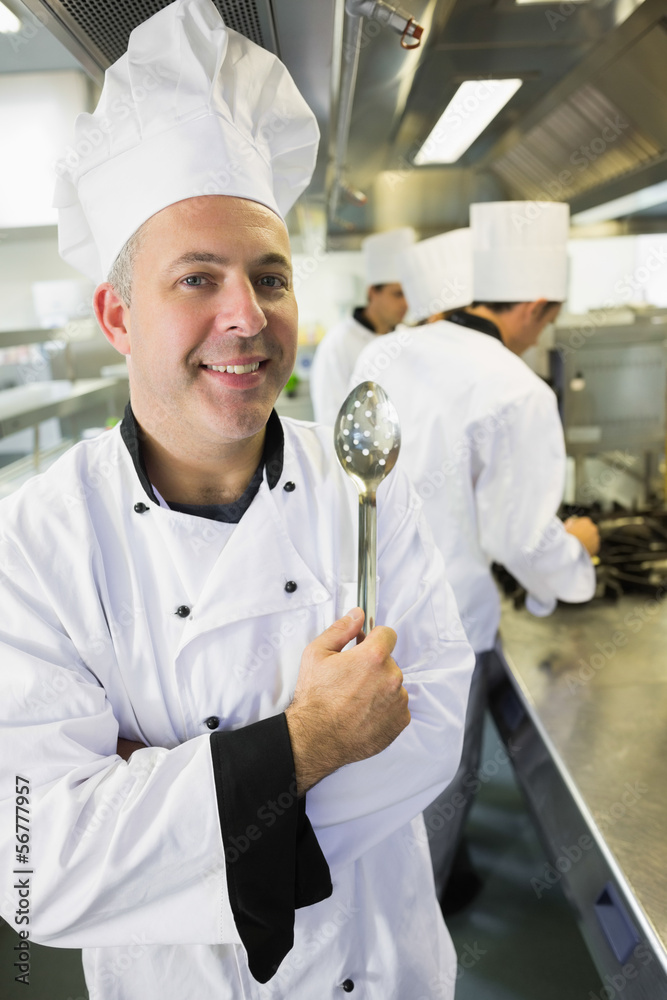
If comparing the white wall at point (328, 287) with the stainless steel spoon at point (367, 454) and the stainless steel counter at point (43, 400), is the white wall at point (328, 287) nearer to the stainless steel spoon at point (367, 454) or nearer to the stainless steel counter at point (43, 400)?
the stainless steel counter at point (43, 400)

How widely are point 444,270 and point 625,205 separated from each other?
1.58 metres

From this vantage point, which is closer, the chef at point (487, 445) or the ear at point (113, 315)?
the ear at point (113, 315)

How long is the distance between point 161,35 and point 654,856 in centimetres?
138

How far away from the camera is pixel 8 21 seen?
1220 mm

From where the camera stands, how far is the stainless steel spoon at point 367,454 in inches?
34.2

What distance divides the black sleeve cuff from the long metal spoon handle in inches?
6.6

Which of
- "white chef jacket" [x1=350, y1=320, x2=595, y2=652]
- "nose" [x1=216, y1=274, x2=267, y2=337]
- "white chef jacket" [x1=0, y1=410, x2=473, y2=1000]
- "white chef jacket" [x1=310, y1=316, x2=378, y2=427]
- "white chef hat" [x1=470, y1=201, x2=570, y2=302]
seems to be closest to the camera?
"white chef jacket" [x1=0, y1=410, x2=473, y2=1000]

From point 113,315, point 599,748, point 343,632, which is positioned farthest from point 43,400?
point 599,748

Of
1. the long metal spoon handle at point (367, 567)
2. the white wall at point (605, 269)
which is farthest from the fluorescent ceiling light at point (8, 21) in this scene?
the white wall at point (605, 269)

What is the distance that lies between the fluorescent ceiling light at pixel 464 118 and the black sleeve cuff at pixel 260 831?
1.99 m

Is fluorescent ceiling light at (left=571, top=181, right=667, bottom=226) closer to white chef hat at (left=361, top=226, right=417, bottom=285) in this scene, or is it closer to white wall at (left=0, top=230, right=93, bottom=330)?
white chef hat at (left=361, top=226, right=417, bottom=285)

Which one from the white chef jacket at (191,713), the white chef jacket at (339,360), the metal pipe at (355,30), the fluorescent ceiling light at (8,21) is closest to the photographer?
the white chef jacket at (191,713)

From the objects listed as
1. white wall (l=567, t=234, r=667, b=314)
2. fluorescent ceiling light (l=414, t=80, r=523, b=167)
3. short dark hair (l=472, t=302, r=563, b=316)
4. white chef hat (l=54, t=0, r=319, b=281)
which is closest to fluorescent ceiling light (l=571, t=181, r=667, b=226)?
fluorescent ceiling light (l=414, t=80, r=523, b=167)

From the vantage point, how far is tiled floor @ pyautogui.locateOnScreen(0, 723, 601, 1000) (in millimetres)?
1626
